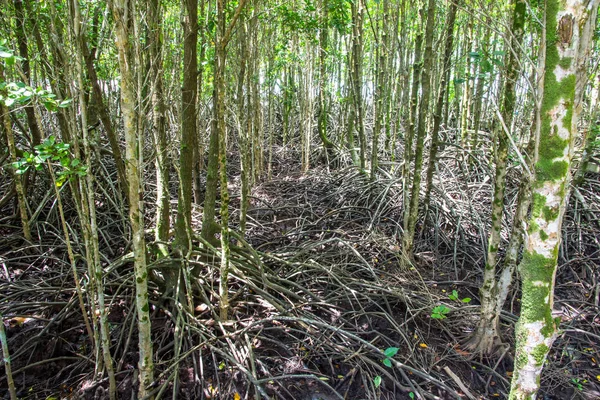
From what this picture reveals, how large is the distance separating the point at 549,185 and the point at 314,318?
194 cm

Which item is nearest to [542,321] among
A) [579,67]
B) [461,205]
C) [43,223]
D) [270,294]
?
[579,67]

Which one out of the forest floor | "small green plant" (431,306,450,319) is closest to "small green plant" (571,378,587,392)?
the forest floor

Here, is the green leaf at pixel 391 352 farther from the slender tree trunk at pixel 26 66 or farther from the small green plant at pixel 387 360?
the slender tree trunk at pixel 26 66

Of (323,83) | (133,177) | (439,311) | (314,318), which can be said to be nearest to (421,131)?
(439,311)

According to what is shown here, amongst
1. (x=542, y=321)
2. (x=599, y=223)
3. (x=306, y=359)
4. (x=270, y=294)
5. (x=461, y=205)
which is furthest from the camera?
(x=461, y=205)

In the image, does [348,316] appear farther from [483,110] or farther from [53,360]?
[483,110]

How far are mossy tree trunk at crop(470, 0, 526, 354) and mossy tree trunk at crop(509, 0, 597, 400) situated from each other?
86 cm

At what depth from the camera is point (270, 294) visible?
9.99 feet

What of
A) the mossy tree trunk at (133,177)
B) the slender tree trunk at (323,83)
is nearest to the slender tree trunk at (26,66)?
the mossy tree trunk at (133,177)

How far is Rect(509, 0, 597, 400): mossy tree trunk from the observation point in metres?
1.33

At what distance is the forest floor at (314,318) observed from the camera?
2.41 m

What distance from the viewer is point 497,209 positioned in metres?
2.45

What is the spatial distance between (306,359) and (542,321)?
60.6 inches

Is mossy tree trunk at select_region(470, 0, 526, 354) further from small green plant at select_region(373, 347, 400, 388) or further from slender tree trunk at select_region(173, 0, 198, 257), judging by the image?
slender tree trunk at select_region(173, 0, 198, 257)
